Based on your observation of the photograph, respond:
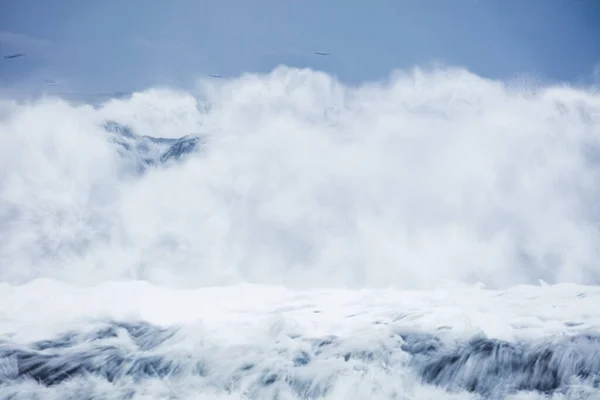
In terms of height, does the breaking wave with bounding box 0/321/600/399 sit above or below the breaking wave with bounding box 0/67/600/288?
below

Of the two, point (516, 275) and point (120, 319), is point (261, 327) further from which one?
point (516, 275)

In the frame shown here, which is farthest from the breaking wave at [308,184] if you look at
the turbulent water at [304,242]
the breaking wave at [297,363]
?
the breaking wave at [297,363]

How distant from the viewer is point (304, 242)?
3.77m

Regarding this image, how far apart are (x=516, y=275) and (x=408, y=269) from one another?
826 millimetres

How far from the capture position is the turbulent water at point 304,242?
3.23 metres

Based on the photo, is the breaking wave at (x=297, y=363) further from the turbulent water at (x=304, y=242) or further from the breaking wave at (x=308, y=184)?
the breaking wave at (x=308, y=184)

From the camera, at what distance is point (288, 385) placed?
315 cm

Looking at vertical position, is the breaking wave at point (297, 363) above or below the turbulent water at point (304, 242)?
below

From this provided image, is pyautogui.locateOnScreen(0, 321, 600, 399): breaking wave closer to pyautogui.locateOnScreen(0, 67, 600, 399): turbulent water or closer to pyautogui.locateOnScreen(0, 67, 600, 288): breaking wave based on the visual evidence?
pyautogui.locateOnScreen(0, 67, 600, 399): turbulent water

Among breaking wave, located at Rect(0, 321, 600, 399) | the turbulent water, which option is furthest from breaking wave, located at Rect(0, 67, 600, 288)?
breaking wave, located at Rect(0, 321, 600, 399)

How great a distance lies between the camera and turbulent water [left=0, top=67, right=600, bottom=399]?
10.6 feet

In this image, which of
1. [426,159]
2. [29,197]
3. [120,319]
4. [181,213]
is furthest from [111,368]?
[426,159]

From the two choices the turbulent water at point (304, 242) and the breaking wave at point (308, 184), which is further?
the breaking wave at point (308, 184)

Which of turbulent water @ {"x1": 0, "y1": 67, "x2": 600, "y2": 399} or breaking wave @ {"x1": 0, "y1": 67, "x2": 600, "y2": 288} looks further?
breaking wave @ {"x1": 0, "y1": 67, "x2": 600, "y2": 288}
